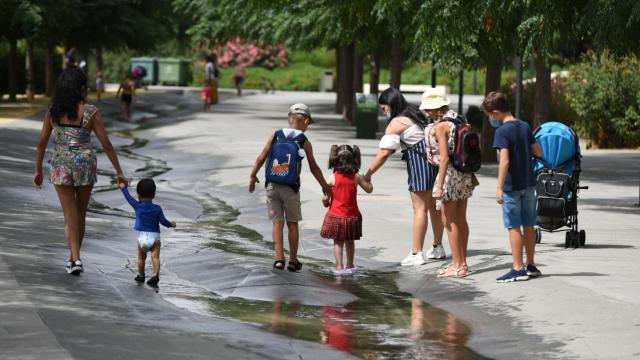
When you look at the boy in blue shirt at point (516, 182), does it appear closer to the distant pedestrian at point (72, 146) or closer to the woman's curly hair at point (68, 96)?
the distant pedestrian at point (72, 146)

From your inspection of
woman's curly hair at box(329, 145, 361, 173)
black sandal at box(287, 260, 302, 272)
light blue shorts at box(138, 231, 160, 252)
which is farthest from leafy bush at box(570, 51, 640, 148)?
light blue shorts at box(138, 231, 160, 252)

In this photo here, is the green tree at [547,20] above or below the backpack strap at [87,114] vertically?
above

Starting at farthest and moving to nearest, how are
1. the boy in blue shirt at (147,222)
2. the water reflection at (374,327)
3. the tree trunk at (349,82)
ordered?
the tree trunk at (349,82) < the boy in blue shirt at (147,222) < the water reflection at (374,327)

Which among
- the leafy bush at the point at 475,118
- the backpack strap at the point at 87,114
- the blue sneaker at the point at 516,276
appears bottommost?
the leafy bush at the point at 475,118

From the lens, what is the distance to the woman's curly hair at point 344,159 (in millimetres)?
13906

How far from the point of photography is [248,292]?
12.5 m

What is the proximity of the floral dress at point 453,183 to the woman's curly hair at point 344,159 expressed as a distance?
946 millimetres

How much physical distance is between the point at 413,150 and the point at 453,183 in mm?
967

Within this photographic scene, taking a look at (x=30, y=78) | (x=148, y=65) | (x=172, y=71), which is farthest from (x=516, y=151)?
(x=172, y=71)

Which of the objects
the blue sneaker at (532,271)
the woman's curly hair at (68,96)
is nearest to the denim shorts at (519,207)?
the blue sneaker at (532,271)

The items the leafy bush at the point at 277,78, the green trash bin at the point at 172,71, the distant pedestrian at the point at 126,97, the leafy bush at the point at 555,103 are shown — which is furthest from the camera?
the leafy bush at the point at 277,78

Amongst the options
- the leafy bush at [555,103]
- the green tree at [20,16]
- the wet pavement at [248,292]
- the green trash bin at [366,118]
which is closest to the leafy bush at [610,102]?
the leafy bush at [555,103]

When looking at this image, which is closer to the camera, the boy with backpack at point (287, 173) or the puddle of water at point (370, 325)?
the puddle of water at point (370, 325)

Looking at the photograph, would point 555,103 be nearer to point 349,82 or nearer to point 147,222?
point 349,82
